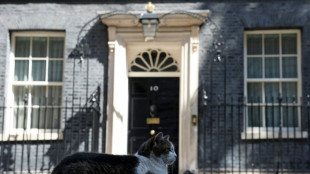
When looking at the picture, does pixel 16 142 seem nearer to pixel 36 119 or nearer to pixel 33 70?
pixel 36 119

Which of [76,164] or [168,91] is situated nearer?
[76,164]

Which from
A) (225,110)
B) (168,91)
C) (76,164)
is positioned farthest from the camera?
(168,91)

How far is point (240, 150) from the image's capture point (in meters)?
10.5

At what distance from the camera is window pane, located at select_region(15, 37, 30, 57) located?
454 inches

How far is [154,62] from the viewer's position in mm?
11273

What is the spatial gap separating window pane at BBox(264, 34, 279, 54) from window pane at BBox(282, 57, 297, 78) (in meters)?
0.28

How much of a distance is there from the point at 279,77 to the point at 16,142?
5.53 metres

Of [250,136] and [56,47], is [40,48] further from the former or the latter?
[250,136]

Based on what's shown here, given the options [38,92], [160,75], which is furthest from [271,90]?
[38,92]

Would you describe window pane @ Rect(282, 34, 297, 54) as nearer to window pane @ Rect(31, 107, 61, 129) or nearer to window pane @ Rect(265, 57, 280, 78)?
window pane @ Rect(265, 57, 280, 78)

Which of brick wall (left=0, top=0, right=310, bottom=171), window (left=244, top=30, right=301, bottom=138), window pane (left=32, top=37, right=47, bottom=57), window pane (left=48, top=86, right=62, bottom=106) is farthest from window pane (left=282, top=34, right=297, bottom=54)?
window pane (left=32, top=37, right=47, bottom=57)

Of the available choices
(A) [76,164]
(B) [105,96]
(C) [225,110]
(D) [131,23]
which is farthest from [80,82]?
(A) [76,164]

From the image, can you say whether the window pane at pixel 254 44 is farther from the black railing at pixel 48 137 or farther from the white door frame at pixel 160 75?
the black railing at pixel 48 137

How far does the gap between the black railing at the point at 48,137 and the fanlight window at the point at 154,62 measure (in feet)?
3.54
